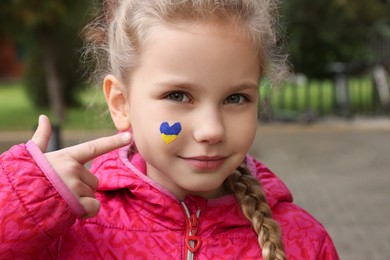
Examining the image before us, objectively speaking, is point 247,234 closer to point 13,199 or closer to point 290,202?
point 290,202

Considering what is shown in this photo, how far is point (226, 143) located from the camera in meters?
1.62

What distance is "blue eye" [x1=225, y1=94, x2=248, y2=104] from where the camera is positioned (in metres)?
1.65

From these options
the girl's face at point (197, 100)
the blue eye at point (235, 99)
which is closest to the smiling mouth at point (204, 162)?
the girl's face at point (197, 100)

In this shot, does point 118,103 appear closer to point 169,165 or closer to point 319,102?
point 169,165

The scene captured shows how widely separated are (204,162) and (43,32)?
36.6 feet

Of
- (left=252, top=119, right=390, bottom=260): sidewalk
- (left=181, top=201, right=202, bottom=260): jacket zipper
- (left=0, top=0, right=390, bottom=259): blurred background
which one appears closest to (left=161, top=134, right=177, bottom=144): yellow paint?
(left=181, top=201, right=202, bottom=260): jacket zipper

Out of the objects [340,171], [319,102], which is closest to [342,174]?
[340,171]

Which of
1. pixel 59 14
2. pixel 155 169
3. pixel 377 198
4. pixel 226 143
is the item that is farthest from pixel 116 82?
pixel 59 14

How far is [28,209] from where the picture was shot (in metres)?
→ 1.52

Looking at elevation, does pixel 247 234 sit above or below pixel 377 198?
above

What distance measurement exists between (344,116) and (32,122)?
5523mm

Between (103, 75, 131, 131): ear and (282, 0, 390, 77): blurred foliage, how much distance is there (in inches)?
360

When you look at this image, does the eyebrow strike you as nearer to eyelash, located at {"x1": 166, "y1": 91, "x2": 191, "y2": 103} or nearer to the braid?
eyelash, located at {"x1": 166, "y1": 91, "x2": 191, "y2": 103}

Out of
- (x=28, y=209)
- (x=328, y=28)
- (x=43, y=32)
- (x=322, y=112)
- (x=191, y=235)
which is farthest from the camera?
(x=43, y=32)
